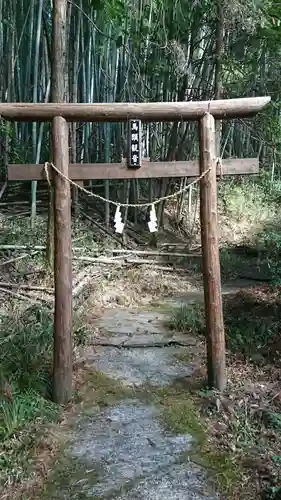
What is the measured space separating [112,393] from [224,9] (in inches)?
221

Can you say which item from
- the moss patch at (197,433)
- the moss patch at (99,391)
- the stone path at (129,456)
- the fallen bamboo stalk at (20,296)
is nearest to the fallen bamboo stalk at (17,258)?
the fallen bamboo stalk at (20,296)

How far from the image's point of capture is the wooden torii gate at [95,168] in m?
3.90

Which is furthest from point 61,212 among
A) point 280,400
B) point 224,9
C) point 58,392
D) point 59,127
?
point 224,9

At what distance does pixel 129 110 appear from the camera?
3.92 meters

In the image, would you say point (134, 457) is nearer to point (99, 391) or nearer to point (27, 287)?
point (99, 391)

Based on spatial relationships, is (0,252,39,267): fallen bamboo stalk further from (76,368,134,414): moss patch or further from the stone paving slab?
the stone paving slab

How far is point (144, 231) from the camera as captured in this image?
980cm

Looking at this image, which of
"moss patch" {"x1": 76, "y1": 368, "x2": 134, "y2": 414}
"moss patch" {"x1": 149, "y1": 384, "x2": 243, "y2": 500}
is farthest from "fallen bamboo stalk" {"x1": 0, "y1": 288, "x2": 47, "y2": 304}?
"moss patch" {"x1": 149, "y1": 384, "x2": 243, "y2": 500}

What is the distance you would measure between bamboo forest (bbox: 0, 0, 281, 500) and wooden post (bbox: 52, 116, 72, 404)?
1cm

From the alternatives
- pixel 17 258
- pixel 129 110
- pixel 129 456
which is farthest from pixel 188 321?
pixel 129 110

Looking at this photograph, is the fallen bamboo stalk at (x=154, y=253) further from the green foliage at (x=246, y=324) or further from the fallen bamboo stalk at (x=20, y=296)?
the fallen bamboo stalk at (x=20, y=296)

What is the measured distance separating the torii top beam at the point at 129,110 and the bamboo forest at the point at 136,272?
12mm

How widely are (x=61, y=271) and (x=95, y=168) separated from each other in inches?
34.3

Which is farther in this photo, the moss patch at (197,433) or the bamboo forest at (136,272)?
the bamboo forest at (136,272)
